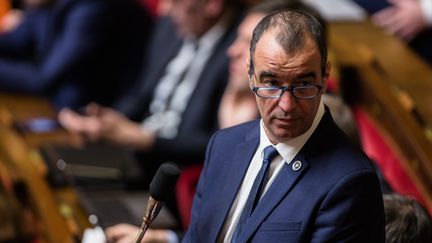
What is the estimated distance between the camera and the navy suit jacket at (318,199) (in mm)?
683

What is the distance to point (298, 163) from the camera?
71cm

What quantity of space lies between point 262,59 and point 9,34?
1656mm

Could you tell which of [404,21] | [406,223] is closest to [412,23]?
[404,21]

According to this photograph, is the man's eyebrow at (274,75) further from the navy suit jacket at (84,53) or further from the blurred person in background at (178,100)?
the navy suit jacket at (84,53)

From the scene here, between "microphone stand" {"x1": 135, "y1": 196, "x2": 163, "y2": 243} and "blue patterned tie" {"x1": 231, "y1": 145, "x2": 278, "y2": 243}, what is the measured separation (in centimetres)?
8

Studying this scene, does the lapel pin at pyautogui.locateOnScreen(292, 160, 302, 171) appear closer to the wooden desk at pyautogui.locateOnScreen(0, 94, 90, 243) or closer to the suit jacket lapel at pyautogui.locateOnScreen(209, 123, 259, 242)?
A: the suit jacket lapel at pyautogui.locateOnScreen(209, 123, 259, 242)

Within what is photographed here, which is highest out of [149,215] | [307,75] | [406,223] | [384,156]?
[307,75]

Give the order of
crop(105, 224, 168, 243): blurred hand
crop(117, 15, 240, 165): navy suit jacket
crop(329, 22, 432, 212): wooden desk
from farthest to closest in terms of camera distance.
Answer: crop(117, 15, 240, 165): navy suit jacket < crop(329, 22, 432, 212): wooden desk < crop(105, 224, 168, 243): blurred hand

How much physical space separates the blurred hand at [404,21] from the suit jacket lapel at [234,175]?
3.62ft

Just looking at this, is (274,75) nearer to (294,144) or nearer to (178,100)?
(294,144)

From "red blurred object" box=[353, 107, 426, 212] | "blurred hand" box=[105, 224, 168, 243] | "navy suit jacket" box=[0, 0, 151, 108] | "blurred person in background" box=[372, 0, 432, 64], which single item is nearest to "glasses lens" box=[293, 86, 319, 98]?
"blurred hand" box=[105, 224, 168, 243]

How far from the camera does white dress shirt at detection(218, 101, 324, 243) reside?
A: 28.3 inches

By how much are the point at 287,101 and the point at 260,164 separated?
82 millimetres

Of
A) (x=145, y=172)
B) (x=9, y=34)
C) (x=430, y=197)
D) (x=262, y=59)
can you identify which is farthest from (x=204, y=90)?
(x=262, y=59)
